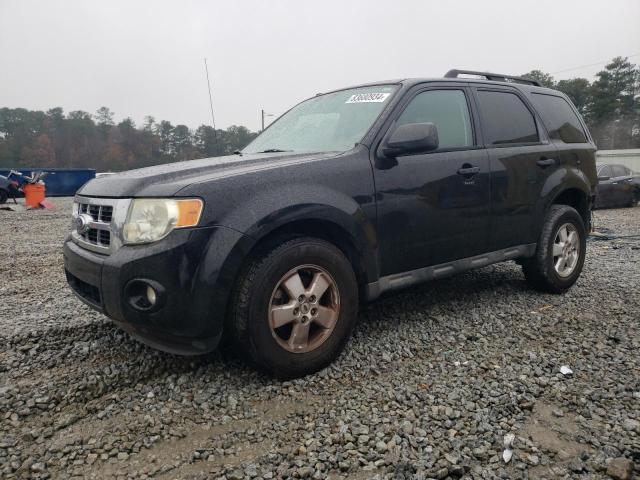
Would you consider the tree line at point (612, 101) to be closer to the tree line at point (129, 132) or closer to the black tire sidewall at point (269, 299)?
the tree line at point (129, 132)

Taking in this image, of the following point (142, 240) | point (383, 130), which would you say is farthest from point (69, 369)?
point (383, 130)

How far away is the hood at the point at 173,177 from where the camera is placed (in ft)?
8.07

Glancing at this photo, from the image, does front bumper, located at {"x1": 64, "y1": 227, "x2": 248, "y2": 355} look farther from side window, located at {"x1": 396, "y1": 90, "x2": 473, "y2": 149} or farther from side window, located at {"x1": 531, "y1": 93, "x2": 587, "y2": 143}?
side window, located at {"x1": 531, "y1": 93, "x2": 587, "y2": 143}

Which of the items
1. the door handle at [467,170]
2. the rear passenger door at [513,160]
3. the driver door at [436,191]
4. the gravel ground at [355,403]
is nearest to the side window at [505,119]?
the rear passenger door at [513,160]

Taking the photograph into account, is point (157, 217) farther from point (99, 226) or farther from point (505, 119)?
point (505, 119)

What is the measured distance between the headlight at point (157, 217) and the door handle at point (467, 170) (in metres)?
2.01

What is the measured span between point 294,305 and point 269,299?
17 cm

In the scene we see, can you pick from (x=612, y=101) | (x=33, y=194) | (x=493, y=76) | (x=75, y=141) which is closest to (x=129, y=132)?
(x=75, y=141)

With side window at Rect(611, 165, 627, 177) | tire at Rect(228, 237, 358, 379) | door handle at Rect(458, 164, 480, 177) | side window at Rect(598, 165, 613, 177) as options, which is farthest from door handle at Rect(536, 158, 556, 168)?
side window at Rect(611, 165, 627, 177)

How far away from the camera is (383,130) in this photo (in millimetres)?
3127

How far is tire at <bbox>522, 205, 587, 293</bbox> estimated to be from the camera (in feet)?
13.7

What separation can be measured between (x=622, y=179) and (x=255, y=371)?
1552cm

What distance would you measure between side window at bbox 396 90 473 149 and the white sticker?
7.8 inches

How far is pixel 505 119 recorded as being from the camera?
157 inches
